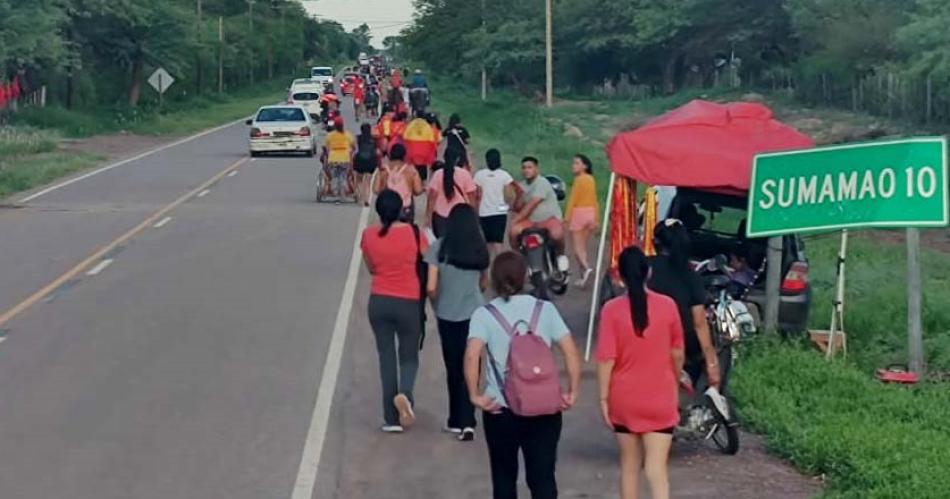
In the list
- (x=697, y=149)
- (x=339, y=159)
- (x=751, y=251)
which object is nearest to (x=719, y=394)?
(x=697, y=149)

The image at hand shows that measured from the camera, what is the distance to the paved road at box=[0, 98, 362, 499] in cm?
1105

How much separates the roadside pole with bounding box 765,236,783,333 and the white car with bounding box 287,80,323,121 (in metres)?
50.2

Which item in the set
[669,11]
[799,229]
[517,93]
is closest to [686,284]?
[799,229]

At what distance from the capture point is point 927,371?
14.4m

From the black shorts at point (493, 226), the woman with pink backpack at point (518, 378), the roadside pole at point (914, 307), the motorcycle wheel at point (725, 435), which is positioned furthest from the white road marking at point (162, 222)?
the woman with pink backpack at point (518, 378)

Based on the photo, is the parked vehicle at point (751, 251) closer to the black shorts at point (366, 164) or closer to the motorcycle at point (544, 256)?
the motorcycle at point (544, 256)

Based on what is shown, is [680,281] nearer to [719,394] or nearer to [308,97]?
[719,394]

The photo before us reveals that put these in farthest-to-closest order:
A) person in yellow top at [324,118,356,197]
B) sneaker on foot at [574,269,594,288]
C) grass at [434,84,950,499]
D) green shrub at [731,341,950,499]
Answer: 1. person in yellow top at [324,118,356,197]
2. sneaker on foot at [574,269,594,288]
3. grass at [434,84,950,499]
4. green shrub at [731,341,950,499]

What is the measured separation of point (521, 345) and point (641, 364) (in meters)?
0.62

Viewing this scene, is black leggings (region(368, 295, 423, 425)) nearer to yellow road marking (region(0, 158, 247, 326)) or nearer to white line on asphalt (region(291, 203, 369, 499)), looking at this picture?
white line on asphalt (region(291, 203, 369, 499))

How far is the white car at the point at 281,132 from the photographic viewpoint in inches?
1753

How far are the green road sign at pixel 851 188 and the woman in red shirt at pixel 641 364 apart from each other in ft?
17.8

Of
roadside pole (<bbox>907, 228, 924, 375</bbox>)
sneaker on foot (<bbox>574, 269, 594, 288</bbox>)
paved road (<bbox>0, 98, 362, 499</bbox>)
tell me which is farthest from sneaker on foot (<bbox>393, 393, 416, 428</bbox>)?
sneaker on foot (<bbox>574, 269, 594, 288</bbox>)

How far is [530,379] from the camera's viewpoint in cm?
843
